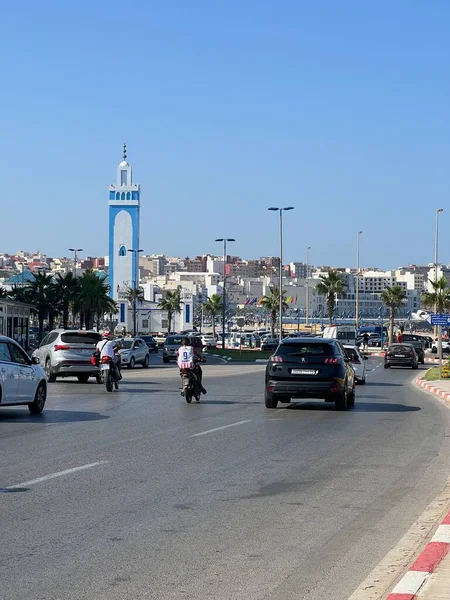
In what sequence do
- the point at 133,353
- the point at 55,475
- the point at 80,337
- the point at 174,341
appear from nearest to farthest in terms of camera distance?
the point at 55,475 → the point at 80,337 → the point at 133,353 → the point at 174,341

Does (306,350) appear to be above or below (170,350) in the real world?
above

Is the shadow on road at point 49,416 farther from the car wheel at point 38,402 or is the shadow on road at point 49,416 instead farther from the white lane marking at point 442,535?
the white lane marking at point 442,535

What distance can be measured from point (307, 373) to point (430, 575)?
1626 centimetres

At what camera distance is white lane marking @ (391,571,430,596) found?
22.3 feet

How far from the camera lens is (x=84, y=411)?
22.7m

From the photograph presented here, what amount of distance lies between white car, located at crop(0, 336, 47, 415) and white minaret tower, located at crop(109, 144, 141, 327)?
147m

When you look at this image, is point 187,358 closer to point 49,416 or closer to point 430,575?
point 49,416

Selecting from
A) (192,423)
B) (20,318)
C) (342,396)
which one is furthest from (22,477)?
(20,318)

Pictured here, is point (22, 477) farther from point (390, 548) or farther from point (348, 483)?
point (390, 548)

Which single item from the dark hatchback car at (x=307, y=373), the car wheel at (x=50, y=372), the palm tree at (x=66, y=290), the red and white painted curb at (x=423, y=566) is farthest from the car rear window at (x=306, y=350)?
the palm tree at (x=66, y=290)

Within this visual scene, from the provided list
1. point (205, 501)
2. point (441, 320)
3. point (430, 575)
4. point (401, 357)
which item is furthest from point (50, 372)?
point (430, 575)

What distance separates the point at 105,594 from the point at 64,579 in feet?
1.69

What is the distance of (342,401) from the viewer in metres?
24.2

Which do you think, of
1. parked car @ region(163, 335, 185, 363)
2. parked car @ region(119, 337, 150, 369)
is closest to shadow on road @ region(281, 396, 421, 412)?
parked car @ region(119, 337, 150, 369)
